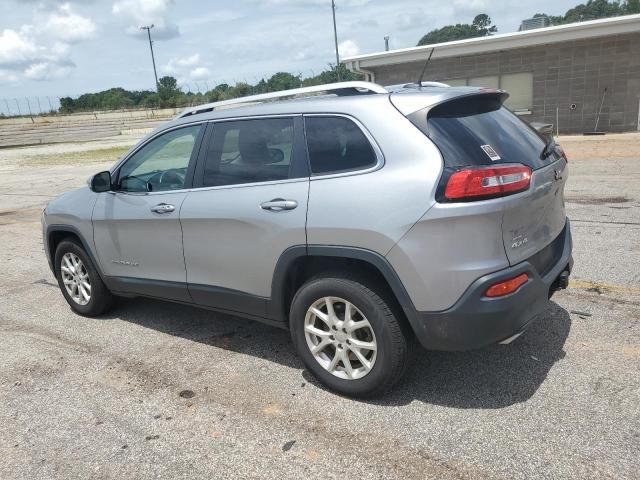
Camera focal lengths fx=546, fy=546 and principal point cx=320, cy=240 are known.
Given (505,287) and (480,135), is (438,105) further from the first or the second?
(505,287)

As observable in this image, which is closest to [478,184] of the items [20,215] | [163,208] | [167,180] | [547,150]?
[547,150]

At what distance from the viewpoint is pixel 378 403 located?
3.28m

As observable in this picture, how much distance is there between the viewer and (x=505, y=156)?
3074 mm

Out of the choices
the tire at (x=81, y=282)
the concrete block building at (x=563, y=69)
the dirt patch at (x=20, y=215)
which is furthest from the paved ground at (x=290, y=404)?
the concrete block building at (x=563, y=69)

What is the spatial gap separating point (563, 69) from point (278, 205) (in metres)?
19.6

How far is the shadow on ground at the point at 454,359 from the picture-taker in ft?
10.8

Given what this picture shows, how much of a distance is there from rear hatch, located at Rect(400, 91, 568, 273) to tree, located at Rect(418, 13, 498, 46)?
329 feet

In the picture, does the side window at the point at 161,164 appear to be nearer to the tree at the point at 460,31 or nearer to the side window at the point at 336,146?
the side window at the point at 336,146

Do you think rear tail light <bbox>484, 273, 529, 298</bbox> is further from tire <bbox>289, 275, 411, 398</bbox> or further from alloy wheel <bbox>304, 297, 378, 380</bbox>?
alloy wheel <bbox>304, 297, 378, 380</bbox>

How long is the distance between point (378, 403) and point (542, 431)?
91 cm

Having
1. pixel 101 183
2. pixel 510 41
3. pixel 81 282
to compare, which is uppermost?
pixel 510 41

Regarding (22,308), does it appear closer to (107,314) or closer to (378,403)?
(107,314)

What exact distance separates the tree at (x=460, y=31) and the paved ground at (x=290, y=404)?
329ft

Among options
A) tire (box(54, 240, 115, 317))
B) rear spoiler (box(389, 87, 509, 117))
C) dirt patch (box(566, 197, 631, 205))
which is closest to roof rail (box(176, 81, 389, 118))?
rear spoiler (box(389, 87, 509, 117))
